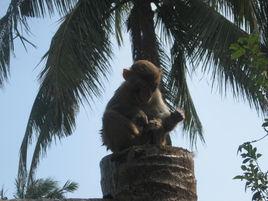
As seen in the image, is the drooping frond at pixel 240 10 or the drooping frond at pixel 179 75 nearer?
the drooping frond at pixel 240 10

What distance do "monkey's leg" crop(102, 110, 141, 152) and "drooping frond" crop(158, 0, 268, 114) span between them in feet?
16.6

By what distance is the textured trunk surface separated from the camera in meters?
3.96

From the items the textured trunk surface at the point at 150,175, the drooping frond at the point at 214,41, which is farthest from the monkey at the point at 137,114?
the drooping frond at the point at 214,41

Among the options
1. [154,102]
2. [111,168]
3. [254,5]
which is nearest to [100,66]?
[254,5]

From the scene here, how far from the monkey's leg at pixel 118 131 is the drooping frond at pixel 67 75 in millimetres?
4925

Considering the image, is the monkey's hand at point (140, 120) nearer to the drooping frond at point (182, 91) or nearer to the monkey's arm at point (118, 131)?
the monkey's arm at point (118, 131)

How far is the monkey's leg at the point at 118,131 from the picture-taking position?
6.04 m

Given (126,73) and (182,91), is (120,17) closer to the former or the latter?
(182,91)

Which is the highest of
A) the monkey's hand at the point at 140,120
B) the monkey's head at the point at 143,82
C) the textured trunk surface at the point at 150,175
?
the monkey's head at the point at 143,82

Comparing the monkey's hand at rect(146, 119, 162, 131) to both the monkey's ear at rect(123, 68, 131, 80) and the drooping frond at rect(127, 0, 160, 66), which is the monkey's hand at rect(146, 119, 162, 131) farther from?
the drooping frond at rect(127, 0, 160, 66)

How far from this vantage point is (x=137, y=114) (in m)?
6.40

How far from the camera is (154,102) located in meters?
6.95

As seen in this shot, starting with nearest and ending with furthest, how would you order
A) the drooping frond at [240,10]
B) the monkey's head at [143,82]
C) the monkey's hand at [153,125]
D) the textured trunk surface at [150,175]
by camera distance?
the textured trunk surface at [150,175] < the monkey's hand at [153,125] < the monkey's head at [143,82] < the drooping frond at [240,10]

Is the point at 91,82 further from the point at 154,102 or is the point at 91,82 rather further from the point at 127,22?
the point at 154,102
